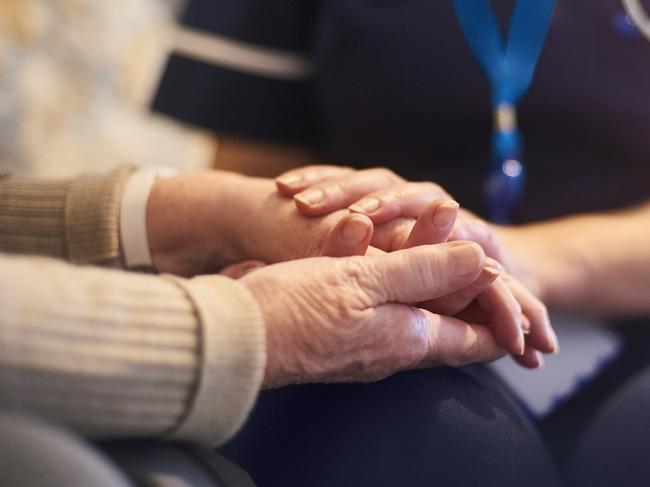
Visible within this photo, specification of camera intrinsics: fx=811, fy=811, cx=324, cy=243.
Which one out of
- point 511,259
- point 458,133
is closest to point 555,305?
point 511,259

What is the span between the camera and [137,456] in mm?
514

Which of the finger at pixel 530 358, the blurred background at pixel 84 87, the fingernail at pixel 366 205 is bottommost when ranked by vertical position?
the blurred background at pixel 84 87

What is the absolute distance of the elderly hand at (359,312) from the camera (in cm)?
58

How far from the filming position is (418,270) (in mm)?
629

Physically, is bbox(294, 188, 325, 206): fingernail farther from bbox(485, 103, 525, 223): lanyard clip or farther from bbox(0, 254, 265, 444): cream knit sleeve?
bbox(485, 103, 525, 223): lanyard clip

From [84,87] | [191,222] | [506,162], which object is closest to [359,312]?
[191,222]

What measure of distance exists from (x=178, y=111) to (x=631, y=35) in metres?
0.62

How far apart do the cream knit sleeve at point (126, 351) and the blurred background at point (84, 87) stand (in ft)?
3.73

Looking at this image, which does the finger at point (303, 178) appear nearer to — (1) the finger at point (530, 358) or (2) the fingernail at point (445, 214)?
(2) the fingernail at point (445, 214)

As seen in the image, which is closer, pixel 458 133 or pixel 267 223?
pixel 267 223

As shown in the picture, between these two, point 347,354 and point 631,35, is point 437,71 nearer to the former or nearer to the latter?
point 631,35

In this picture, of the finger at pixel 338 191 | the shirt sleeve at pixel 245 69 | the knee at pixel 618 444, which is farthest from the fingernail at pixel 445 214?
the shirt sleeve at pixel 245 69

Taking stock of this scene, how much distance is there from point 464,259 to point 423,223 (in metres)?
0.07

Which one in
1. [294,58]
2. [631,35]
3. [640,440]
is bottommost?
[640,440]
